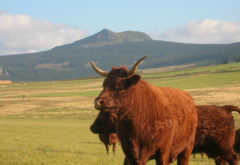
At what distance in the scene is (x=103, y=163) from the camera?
1373 cm

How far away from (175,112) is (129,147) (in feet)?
4.85

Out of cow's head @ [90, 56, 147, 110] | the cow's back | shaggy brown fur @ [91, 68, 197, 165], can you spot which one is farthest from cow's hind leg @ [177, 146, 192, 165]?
cow's head @ [90, 56, 147, 110]

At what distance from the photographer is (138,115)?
29.1ft

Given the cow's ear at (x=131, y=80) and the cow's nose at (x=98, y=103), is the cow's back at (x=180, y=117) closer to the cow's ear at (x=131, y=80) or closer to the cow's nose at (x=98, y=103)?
the cow's ear at (x=131, y=80)

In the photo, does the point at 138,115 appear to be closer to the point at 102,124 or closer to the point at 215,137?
the point at 102,124

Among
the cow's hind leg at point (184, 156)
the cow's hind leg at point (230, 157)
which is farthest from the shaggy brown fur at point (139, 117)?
the cow's hind leg at point (230, 157)

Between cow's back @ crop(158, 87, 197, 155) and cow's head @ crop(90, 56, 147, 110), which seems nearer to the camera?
cow's head @ crop(90, 56, 147, 110)

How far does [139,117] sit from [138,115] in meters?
0.05

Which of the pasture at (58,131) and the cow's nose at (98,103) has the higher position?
the cow's nose at (98,103)

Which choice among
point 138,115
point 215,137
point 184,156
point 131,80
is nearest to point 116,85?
point 131,80

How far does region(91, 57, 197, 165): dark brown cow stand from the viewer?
8609mm

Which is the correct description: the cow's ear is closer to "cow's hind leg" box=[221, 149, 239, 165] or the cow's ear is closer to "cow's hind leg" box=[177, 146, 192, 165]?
"cow's hind leg" box=[177, 146, 192, 165]

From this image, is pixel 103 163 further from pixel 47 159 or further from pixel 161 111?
pixel 161 111

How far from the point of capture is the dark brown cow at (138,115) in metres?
8.61
